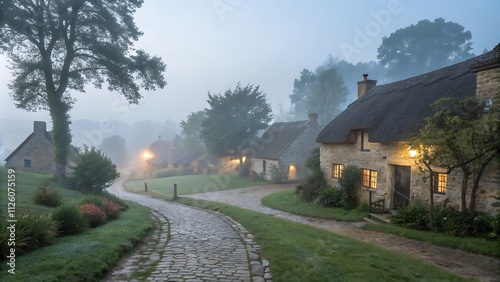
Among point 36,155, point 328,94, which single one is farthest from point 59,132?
point 328,94

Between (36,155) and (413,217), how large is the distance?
3357 centimetres

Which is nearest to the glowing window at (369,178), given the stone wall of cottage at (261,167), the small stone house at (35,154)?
the stone wall of cottage at (261,167)

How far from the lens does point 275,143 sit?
35.7 m

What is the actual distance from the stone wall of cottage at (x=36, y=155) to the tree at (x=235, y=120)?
17755mm

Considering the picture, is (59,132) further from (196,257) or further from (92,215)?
(196,257)

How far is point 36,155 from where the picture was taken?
30.4 m

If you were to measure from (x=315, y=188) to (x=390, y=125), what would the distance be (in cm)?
694

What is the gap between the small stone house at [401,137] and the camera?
11180mm

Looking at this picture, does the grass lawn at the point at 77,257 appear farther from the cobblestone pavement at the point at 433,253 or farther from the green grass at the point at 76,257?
the cobblestone pavement at the point at 433,253

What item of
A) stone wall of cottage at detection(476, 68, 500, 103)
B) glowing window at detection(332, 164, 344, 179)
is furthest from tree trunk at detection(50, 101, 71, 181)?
stone wall of cottage at detection(476, 68, 500, 103)

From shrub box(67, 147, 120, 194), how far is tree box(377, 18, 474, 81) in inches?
2299

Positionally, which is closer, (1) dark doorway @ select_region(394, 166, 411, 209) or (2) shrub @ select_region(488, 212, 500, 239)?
(2) shrub @ select_region(488, 212, 500, 239)

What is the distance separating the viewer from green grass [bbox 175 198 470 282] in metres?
6.07

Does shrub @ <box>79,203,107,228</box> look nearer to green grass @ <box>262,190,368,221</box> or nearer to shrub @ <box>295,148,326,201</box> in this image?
green grass @ <box>262,190,368,221</box>
